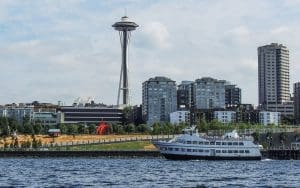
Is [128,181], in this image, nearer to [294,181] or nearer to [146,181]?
[146,181]

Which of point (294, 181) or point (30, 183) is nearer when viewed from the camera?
point (30, 183)

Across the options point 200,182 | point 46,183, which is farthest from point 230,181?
point 46,183

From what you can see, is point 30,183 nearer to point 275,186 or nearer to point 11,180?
point 11,180

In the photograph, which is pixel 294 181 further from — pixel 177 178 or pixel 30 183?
pixel 30 183

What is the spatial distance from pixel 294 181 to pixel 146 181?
22237 millimetres

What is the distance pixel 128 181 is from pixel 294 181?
24.8 meters

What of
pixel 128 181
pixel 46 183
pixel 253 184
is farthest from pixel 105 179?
pixel 253 184

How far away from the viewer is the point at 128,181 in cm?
10394

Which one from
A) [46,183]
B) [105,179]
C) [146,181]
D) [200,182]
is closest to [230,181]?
[200,182]

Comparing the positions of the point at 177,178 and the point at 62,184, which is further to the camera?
the point at 177,178

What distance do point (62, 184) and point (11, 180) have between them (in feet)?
42.6

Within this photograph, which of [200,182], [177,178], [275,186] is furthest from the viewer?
[177,178]

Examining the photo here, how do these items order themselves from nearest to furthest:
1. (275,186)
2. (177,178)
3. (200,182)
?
(275,186) → (200,182) → (177,178)

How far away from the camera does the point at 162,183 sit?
99.8m
